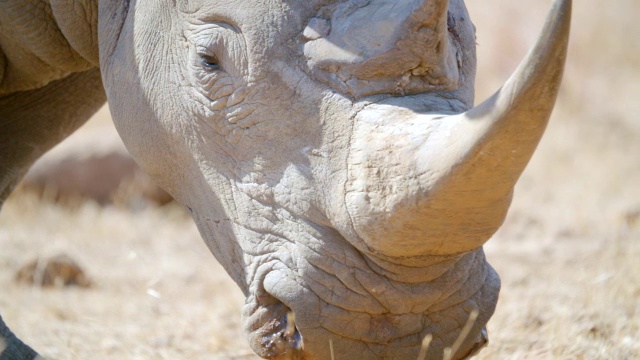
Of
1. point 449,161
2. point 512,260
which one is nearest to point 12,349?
point 449,161

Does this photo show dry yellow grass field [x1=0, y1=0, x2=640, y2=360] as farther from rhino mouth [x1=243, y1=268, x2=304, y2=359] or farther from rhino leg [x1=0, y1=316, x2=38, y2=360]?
rhino mouth [x1=243, y1=268, x2=304, y2=359]

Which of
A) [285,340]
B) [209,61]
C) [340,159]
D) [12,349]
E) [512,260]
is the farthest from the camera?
[512,260]

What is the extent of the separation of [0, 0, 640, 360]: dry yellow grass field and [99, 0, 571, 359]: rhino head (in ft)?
Answer: 3.71

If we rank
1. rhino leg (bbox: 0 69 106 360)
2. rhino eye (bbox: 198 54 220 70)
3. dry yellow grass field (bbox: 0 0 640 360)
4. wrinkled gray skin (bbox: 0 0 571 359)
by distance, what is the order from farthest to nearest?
dry yellow grass field (bbox: 0 0 640 360), rhino leg (bbox: 0 69 106 360), rhino eye (bbox: 198 54 220 70), wrinkled gray skin (bbox: 0 0 571 359)

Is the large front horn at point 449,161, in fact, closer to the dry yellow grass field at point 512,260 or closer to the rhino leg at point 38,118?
the dry yellow grass field at point 512,260

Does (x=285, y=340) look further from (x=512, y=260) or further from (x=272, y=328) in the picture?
(x=512, y=260)

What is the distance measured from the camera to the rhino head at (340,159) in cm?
195

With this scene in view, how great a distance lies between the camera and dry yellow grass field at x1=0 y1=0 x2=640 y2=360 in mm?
3828

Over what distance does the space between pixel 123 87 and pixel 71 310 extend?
2.39 metres

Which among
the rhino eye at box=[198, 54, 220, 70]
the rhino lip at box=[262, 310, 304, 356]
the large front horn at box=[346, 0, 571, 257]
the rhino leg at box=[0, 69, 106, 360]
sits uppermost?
the rhino leg at box=[0, 69, 106, 360]

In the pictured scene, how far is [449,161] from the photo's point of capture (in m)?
1.85

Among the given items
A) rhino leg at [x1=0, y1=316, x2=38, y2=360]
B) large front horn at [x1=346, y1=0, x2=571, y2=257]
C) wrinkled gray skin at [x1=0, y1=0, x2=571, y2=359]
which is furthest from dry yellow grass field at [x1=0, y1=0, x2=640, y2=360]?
large front horn at [x1=346, y1=0, x2=571, y2=257]

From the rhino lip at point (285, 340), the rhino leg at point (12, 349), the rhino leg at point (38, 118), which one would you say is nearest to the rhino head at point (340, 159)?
the rhino lip at point (285, 340)

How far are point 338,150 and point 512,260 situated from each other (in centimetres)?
377
